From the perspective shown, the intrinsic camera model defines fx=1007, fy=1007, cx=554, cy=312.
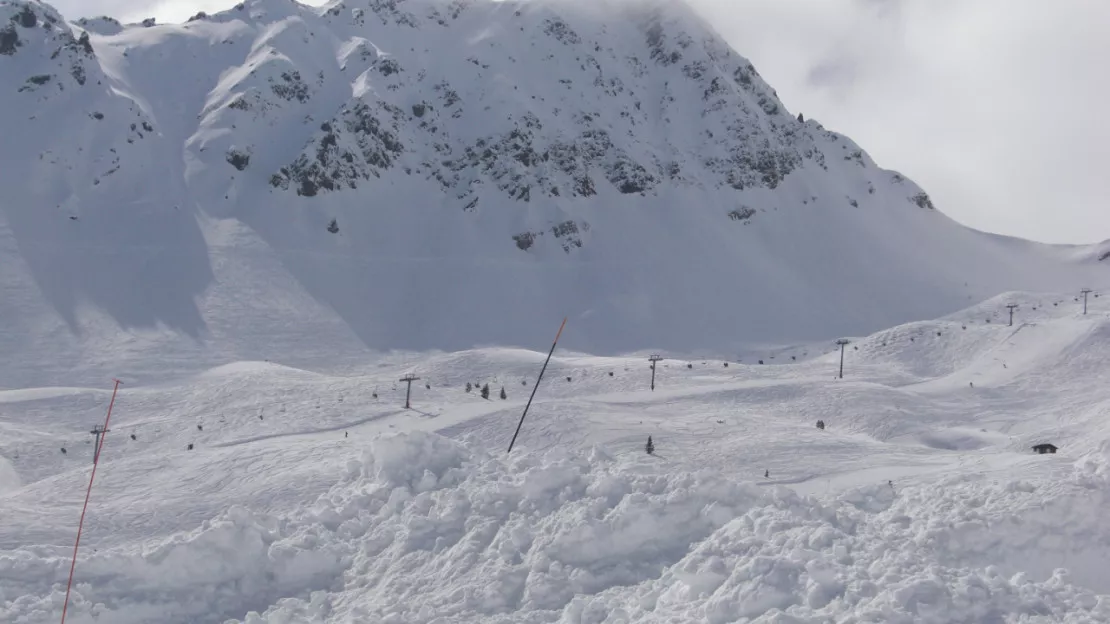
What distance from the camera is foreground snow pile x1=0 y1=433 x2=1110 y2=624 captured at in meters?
14.5

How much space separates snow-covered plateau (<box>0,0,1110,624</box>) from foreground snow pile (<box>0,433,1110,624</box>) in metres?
0.07

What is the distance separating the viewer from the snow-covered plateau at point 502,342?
1667 cm

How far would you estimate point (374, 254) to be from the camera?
84812mm

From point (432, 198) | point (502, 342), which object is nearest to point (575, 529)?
point (502, 342)

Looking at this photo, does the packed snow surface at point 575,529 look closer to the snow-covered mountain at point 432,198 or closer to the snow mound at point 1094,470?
the snow mound at point 1094,470

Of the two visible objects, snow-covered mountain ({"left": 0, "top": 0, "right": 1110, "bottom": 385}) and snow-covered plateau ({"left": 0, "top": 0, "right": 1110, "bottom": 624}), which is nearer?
snow-covered plateau ({"left": 0, "top": 0, "right": 1110, "bottom": 624})

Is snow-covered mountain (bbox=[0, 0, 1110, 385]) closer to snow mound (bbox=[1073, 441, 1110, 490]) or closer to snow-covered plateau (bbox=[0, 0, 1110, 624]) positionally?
snow-covered plateau (bbox=[0, 0, 1110, 624])

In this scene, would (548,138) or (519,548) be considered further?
(548,138)

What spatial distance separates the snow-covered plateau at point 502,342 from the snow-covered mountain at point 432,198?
0.41 meters

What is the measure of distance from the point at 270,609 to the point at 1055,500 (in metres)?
13.3

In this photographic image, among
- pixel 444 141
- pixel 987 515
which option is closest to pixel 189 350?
pixel 444 141

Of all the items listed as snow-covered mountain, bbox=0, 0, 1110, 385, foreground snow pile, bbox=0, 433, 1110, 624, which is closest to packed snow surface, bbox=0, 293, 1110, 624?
foreground snow pile, bbox=0, 433, 1110, 624

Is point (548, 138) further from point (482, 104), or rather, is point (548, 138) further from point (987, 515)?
point (987, 515)

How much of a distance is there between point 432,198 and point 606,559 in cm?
7894
